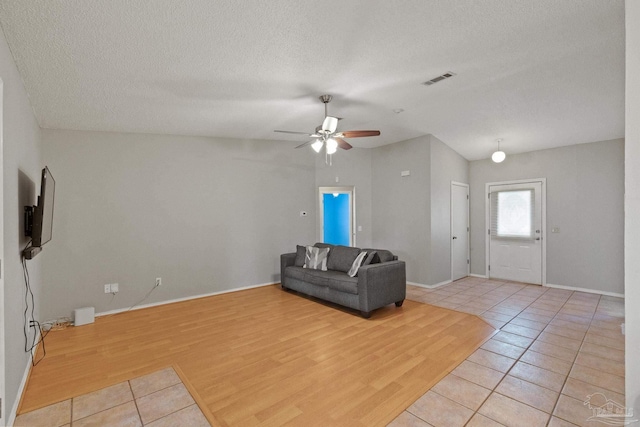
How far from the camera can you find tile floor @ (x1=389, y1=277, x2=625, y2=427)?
2.02 metres

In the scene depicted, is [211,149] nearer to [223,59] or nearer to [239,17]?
[223,59]

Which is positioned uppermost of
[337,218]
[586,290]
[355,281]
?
[337,218]

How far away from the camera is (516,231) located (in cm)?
597

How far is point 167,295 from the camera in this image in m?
4.61

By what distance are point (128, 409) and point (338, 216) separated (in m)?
4.92

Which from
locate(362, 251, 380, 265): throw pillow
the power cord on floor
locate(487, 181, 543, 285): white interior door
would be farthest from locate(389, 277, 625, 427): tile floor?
the power cord on floor

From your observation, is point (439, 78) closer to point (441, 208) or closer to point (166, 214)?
point (441, 208)

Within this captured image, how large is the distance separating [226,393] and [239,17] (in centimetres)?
281

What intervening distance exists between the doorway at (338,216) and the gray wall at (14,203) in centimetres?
459

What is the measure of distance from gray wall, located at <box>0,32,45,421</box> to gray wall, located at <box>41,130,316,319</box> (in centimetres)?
117
